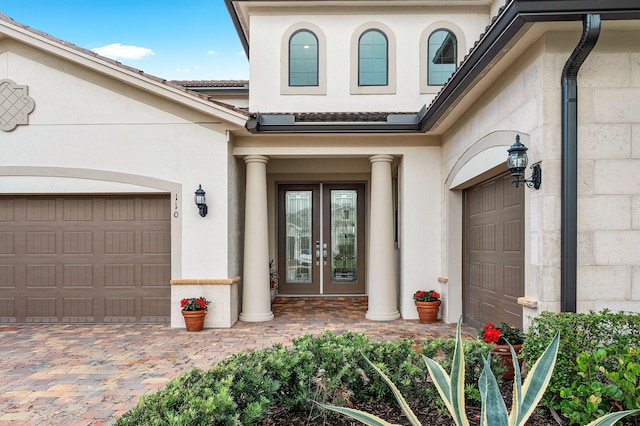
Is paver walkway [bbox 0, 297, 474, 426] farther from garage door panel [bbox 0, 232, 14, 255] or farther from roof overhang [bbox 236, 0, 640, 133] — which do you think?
roof overhang [bbox 236, 0, 640, 133]

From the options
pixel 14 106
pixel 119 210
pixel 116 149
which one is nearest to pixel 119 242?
pixel 119 210

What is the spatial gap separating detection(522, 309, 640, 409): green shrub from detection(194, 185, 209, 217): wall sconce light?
5185mm

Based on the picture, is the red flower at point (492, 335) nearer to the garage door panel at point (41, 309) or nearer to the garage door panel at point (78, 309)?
the garage door panel at point (78, 309)

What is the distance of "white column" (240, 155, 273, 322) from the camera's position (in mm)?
7574

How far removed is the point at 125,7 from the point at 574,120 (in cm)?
2321

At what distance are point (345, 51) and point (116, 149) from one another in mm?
4799

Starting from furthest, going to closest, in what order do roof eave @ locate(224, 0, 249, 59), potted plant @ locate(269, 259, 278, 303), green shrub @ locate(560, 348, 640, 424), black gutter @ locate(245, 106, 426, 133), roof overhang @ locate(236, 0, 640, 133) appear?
potted plant @ locate(269, 259, 278, 303), roof eave @ locate(224, 0, 249, 59), black gutter @ locate(245, 106, 426, 133), roof overhang @ locate(236, 0, 640, 133), green shrub @ locate(560, 348, 640, 424)

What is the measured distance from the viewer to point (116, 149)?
7047mm

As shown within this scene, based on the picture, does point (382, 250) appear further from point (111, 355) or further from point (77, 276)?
point (77, 276)

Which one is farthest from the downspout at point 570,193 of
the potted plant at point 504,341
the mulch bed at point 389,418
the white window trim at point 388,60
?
the white window trim at point 388,60

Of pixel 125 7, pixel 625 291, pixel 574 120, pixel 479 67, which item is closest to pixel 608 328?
pixel 625 291

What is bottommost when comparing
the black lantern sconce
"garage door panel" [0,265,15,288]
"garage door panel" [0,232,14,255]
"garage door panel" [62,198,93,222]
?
"garage door panel" [0,265,15,288]

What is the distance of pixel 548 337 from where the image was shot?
3.31 metres

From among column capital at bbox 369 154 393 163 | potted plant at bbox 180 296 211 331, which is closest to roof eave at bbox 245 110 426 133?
column capital at bbox 369 154 393 163
